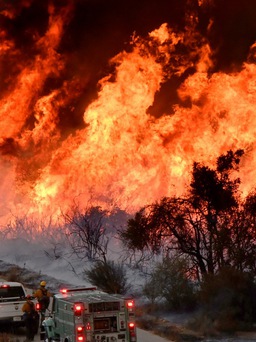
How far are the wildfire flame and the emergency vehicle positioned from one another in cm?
2023

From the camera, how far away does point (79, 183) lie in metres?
46.1

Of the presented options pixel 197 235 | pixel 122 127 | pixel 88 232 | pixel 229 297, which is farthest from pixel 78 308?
pixel 122 127

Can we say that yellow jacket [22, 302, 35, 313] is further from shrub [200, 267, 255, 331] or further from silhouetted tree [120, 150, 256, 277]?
silhouetted tree [120, 150, 256, 277]

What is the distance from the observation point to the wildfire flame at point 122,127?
4375 cm

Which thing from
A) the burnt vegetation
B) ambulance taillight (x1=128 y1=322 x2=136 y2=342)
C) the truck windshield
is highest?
the burnt vegetation

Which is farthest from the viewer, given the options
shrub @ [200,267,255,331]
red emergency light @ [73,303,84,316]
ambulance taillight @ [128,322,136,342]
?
shrub @ [200,267,255,331]

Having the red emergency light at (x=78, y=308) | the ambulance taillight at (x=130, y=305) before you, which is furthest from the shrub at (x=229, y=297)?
the red emergency light at (x=78, y=308)

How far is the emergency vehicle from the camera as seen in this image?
19250mm

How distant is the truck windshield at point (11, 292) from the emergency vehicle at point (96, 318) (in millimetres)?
4697

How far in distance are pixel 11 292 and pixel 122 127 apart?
75.5 ft

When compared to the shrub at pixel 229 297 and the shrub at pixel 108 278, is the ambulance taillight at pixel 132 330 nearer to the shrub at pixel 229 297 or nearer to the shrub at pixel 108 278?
the shrub at pixel 229 297

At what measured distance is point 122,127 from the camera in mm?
46938

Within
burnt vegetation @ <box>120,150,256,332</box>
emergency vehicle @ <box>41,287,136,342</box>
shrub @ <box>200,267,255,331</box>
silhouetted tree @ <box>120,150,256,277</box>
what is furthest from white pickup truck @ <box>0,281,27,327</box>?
silhouetted tree @ <box>120,150,256,277</box>

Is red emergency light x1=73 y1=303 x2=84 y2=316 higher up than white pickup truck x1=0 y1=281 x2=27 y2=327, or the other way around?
white pickup truck x1=0 y1=281 x2=27 y2=327
